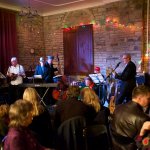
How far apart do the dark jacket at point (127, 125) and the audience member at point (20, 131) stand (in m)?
0.71

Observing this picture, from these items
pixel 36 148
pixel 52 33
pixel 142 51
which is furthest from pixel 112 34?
pixel 36 148

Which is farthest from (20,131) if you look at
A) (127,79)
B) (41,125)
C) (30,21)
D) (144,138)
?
(30,21)

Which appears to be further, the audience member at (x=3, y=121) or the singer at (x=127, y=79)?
the singer at (x=127, y=79)

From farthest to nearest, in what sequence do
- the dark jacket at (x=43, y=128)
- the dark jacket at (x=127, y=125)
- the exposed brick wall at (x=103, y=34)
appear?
the exposed brick wall at (x=103, y=34) < the dark jacket at (x=43, y=128) < the dark jacket at (x=127, y=125)

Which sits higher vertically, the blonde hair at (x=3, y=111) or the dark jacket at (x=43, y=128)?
the blonde hair at (x=3, y=111)

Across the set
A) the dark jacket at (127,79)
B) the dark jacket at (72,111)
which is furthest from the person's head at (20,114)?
the dark jacket at (127,79)

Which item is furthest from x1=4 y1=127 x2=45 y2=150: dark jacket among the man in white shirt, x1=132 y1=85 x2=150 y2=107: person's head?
the man in white shirt

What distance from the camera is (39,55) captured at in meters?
8.46

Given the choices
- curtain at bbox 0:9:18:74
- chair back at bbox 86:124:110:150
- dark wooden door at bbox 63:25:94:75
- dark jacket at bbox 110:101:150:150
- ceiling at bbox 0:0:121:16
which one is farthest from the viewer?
dark wooden door at bbox 63:25:94:75

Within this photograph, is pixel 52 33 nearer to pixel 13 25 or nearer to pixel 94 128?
pixel 13 25

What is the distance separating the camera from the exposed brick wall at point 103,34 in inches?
257

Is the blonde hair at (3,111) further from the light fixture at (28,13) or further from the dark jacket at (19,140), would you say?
the light fixture at (28,13)

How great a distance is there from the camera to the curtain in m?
7.05

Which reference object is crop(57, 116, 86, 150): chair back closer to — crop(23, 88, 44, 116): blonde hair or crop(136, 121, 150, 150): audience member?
crop(23, 88, 44, 116): blonde hair
